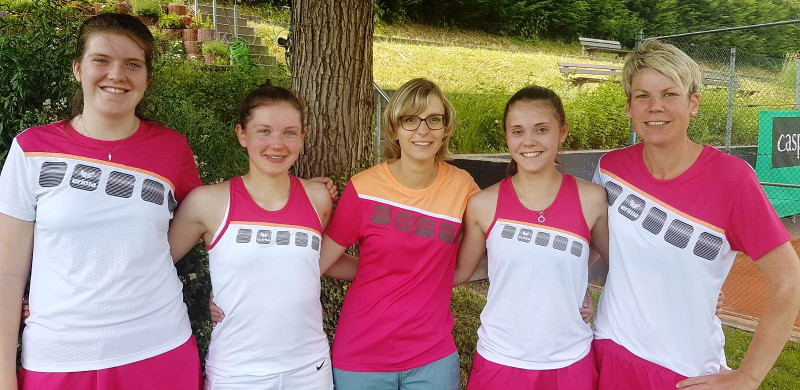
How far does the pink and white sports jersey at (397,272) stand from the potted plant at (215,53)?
8.36m

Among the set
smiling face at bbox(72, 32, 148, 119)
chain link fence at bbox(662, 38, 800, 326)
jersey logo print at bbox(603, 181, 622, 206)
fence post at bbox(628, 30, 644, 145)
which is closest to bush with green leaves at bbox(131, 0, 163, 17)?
fence post at bbox(628, 30, 644, 145)

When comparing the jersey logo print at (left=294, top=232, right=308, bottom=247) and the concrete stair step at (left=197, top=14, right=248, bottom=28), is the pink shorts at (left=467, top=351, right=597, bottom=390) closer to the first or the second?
the jersey logo print at (left=294, top=232, right=308, bottom=247)

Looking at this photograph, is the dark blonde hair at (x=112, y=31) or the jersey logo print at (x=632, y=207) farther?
the jersey logo print at (x=632, y=207)

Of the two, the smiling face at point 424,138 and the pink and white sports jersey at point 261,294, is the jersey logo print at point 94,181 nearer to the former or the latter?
the pink and white sports jersey at point 261,294

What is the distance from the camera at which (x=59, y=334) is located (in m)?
1.99

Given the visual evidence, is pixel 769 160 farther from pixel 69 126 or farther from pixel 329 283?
pixel 69 126

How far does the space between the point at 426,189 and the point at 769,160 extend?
25.5 ft

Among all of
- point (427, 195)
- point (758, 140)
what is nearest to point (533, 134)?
point (427, 195)

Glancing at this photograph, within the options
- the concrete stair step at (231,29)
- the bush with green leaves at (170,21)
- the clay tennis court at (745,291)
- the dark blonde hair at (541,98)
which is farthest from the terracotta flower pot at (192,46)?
the dark blonde hair at (541,98)

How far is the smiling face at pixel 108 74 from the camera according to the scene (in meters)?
2.14

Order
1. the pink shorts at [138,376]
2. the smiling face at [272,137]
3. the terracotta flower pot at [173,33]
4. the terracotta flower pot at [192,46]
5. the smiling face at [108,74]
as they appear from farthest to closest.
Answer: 1. the terracotta flower pot at [173,33]
2. the terracotta flower pot at [192,46]
3. the smiling face at [272,137]
4. the smiling face at [108,74]
5. the pink shorts at [138,376]

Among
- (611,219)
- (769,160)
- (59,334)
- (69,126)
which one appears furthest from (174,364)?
(769,160)

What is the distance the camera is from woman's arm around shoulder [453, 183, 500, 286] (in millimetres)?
2527

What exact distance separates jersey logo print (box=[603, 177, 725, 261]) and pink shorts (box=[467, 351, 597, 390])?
55 centimetres
